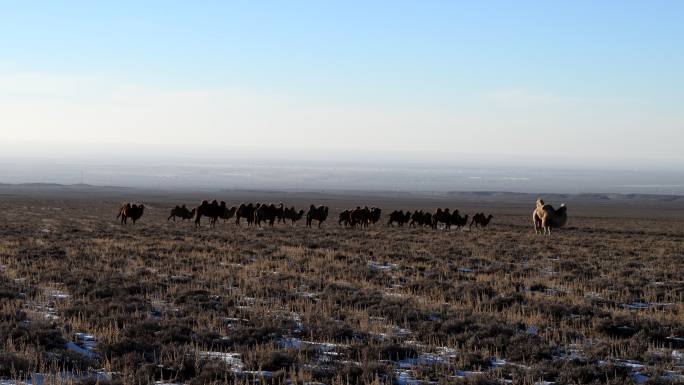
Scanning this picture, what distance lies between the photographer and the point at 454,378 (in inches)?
304

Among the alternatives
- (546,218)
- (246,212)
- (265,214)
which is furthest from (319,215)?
(546,218)

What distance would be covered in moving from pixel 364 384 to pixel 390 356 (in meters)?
1.11

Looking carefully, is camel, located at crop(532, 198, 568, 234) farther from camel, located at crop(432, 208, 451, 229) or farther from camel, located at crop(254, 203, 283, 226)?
camel, located at crop(254, 203, 283, 226)

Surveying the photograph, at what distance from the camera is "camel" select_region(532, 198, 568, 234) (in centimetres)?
3397

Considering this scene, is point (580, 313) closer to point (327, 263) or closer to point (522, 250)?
point (327, 263)

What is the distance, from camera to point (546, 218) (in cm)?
3394

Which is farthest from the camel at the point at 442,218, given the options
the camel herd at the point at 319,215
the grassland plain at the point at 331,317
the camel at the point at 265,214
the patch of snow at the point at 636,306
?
the patch of snow at the point at 636,306

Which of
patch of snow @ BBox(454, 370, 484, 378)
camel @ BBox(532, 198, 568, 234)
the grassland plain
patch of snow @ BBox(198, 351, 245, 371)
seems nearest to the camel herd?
camel @ BBox(532, 198, 568, 234)

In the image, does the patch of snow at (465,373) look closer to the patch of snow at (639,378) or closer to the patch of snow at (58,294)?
the patch of snow at (639,378)

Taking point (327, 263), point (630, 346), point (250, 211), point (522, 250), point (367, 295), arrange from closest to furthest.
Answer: point (630, 346) → point (367, 295) → point (327, 263) → point (522, 250) → point (250, 211)

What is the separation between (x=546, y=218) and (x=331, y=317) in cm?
2519

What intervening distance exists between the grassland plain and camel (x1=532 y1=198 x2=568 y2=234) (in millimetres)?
14031

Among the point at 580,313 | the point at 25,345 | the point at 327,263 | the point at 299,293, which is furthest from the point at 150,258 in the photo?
the point at 580,313

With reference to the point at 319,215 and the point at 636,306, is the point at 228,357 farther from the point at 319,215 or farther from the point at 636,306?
the point at 319,215
